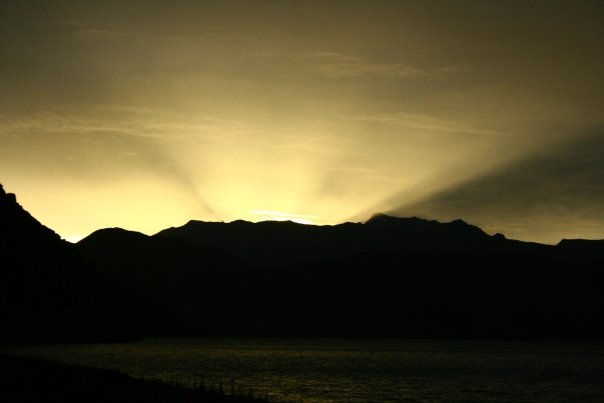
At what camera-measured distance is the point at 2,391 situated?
54.0m

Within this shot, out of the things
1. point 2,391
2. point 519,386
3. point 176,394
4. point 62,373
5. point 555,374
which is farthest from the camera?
point 555,374

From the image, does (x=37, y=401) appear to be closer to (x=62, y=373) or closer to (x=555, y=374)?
(x=62, y=373)

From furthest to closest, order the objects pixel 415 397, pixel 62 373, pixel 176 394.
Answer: pixel 415 397 < pixel 62 373 < pixel 176 394

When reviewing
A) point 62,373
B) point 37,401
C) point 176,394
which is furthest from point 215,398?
point 62,373

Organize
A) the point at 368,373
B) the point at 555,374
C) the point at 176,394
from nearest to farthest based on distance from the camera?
the point at 176,394, the point at 368,373, the point at 555,374

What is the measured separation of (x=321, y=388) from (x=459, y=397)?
16.9 meters

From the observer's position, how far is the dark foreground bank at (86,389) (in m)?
52.1

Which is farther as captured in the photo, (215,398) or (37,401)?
(215,398)

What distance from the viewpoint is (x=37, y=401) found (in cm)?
4869

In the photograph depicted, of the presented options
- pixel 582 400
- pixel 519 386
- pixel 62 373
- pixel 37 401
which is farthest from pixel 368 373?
pixel 37 401

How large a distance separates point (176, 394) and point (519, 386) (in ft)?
217

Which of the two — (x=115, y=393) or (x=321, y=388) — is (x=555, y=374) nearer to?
(x=321, y=388)

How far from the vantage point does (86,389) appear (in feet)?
190

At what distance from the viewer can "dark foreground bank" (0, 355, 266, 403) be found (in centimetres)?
5209
